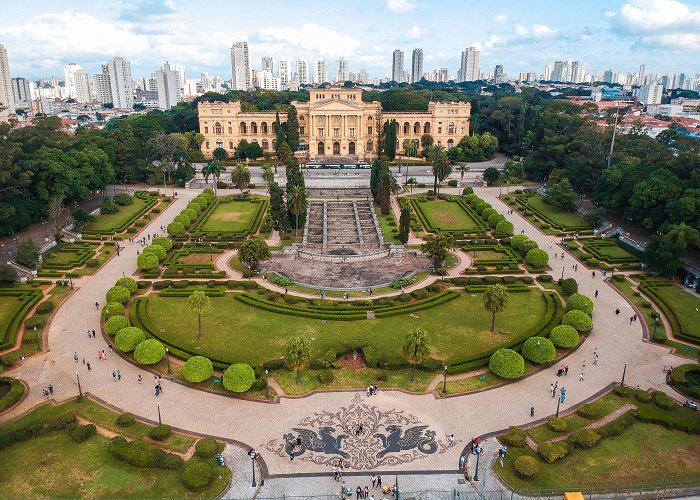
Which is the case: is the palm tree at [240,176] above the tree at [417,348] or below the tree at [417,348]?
above

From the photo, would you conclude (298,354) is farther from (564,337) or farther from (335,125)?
(335,125)

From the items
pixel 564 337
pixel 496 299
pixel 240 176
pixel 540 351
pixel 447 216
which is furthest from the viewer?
pixel 240 176

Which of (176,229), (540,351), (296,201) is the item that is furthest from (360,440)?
(176,229)

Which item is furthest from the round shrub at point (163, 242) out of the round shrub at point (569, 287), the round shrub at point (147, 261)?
the round shrub at point (569, 287)

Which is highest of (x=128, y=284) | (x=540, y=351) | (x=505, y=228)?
(x=505, y=228)

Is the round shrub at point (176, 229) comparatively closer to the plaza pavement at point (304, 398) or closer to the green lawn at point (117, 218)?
the green lawn at point (117, 218)
